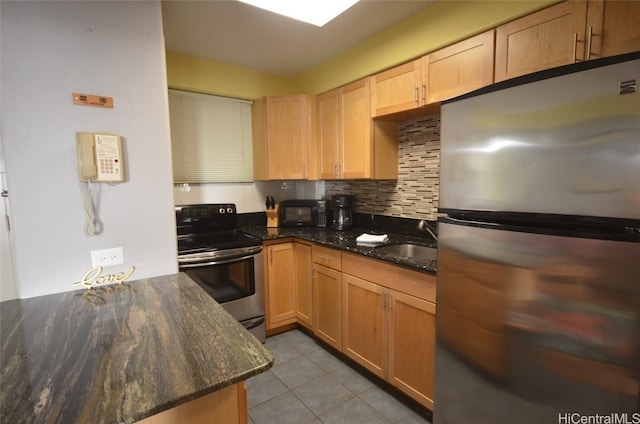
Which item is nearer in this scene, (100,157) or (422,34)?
(100,157)

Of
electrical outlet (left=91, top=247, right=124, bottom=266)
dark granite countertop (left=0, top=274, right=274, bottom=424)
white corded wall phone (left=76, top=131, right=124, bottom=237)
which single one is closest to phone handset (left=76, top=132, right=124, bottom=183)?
white corded wall phone (left=76, top=131, right=124, bottom=237)

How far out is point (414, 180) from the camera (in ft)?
7.78

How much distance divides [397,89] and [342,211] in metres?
1.13

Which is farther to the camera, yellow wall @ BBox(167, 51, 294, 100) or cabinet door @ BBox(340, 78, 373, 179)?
yellow wall @ BBox(167, 51, 294, 100)

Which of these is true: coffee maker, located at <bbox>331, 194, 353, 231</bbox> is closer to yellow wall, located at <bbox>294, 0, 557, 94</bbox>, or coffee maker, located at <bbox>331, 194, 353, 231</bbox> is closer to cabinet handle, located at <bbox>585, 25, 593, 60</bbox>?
yellow wall, located at <bbox>294, 0, 557, 94</bbox>

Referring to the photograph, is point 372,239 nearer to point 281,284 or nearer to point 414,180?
point 414,180

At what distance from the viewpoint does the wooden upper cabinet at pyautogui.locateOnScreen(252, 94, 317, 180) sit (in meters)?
2.80

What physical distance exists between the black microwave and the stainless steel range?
0.52m

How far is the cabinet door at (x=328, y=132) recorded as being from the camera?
2.60 metres

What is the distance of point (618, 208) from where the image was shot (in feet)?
2.70

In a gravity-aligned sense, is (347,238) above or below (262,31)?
below

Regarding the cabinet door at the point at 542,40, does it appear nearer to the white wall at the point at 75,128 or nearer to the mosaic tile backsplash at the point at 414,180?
the mosaic tile backsplash at the point at 414,180

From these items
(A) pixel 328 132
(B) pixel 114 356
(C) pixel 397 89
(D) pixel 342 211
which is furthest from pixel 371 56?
(B) pixel 114 356

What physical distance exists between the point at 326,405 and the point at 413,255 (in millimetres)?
1169
